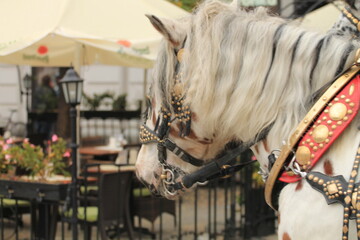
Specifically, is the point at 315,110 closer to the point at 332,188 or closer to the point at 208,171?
the point at 332,188

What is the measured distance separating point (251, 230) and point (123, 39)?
2677mm

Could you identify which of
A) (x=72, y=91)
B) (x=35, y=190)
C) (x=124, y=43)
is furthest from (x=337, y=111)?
(x=124, y=43)

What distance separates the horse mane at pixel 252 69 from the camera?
6.66 ft

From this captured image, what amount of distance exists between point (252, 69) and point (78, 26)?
4.21 metres

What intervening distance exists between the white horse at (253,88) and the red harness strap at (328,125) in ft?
0.11

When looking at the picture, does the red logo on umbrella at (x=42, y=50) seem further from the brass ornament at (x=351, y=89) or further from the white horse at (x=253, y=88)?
the brass ornament at (x=351, y=89)

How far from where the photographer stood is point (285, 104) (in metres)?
2.04

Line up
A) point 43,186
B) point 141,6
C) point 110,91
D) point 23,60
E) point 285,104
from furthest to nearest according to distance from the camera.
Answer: point 110,91 → point 23,60 → point 141,6 → point 43,186 → point 285,104

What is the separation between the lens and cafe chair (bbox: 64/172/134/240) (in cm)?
544

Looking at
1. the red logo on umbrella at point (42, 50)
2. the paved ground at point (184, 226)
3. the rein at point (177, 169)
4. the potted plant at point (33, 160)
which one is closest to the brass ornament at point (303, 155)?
the rein at point (177, 169)

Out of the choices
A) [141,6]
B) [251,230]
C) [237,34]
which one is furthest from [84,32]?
[237,34]

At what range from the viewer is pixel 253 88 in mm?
2094

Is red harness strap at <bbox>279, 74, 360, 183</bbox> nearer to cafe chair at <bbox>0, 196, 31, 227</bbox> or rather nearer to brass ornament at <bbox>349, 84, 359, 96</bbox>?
brass ornament at <bbox>349, 84, 359, 96</bbox>

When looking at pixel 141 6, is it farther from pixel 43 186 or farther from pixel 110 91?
pixel 110 91
